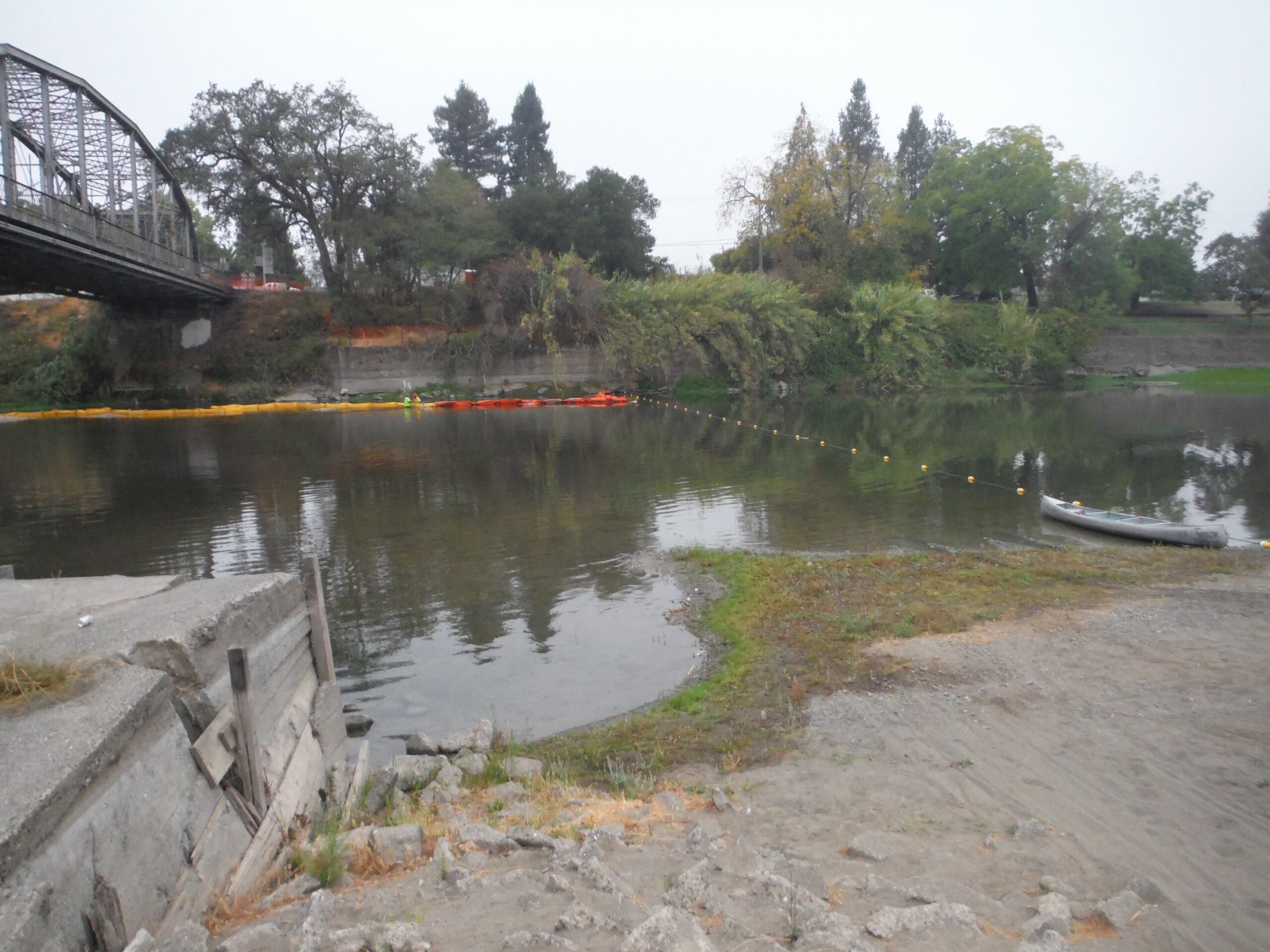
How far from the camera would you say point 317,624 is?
7898mm

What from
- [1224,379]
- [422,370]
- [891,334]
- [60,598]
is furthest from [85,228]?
[1224,379]

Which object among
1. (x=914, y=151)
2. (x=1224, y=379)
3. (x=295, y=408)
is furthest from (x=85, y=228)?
(x=914, y=151)

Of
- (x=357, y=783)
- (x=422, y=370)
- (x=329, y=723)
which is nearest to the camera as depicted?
(x=357, y=783)

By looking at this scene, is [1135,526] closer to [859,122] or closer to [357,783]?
[357,783]

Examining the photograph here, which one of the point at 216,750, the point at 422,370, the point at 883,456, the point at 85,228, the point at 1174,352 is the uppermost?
the point at 85,228

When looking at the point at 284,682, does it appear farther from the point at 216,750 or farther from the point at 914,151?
the point at 914,151

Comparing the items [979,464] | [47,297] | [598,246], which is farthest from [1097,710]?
[47,297]

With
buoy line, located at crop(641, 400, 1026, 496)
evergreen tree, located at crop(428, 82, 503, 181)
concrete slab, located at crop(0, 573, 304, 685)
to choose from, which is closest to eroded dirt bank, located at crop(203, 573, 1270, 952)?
concrete slab, located at crop(0, 573, 304, 685)

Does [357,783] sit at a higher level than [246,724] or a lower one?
lower

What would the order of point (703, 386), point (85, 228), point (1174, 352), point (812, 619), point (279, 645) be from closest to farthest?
point (279, 645)
point (812, 619)
point (85, 228)
point (703, 386)
point (1174, 352)

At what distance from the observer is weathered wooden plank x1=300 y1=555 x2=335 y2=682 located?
25.6 feet

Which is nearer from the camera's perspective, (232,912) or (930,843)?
(232,912)

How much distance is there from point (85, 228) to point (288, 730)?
1429 inches

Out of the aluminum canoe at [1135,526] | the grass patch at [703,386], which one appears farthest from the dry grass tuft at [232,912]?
the grass patch at [703,386]
